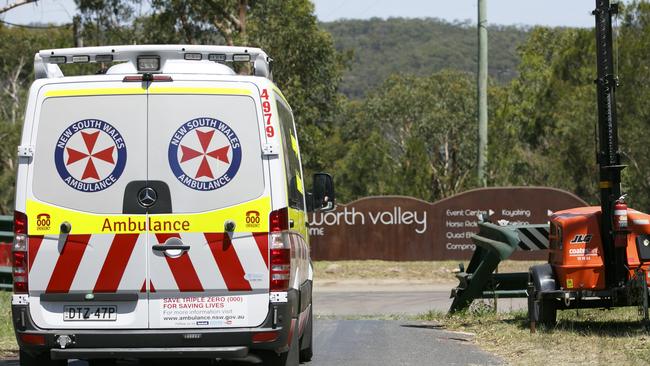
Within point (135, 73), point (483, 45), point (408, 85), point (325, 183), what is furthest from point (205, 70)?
point (408, 85)

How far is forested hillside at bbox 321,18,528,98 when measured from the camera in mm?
159650

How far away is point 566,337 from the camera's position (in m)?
11.9

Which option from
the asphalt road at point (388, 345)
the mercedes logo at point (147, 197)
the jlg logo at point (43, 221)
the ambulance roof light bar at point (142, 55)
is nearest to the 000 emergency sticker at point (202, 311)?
the asphalt road at point (388, 345)

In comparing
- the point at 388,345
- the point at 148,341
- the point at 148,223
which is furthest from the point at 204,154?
the point at 388,345

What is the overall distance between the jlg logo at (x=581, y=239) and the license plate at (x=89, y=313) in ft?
20.2

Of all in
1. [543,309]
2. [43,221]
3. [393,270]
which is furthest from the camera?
[393,270]

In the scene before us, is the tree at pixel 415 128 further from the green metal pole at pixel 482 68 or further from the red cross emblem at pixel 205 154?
the red cross emblem at pixel 205 154

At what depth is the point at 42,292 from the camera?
8.00m

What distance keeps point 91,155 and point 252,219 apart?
1.25 m

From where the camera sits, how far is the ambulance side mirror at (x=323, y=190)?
10.8m

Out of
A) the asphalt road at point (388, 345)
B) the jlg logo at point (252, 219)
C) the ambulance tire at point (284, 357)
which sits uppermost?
the jlg logo at point (252, 219)

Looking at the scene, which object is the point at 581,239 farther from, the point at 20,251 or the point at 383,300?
the point at 383,300

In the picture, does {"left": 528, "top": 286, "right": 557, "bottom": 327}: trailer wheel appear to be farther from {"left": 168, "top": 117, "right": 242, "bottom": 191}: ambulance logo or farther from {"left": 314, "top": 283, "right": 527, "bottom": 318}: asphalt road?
{"left": 168, "top": 117, "right": 242, "bottom": 191}: ambulance logo

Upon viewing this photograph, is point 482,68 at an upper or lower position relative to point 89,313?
upper
